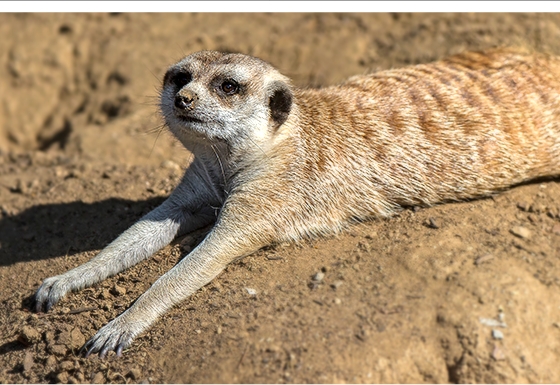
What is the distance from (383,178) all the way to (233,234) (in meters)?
1.17

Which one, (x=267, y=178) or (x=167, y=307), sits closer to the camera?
(x=167, y=307)

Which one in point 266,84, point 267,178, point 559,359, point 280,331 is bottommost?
point 559,359

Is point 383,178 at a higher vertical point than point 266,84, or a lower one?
lower

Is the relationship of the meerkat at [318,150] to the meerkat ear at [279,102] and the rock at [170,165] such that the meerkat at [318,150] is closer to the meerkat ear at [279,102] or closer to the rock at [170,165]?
the meerkat ear at [279,102]

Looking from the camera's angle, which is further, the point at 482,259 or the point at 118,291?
the point at 118,291

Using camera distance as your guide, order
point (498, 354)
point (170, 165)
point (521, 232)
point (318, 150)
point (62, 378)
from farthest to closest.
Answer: point (170, 165) < point (318, 150) < point (521, 232) < point (62, 378) < point (498, 354)

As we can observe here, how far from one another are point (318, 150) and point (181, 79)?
3.47ft

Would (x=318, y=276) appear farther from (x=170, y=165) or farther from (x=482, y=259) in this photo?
(x=170, y=165)

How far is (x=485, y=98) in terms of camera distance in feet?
15.0

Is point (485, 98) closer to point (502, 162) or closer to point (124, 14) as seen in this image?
point (502, 162)

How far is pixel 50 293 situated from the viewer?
13.6ft

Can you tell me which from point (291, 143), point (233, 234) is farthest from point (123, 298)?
point (291, 143)

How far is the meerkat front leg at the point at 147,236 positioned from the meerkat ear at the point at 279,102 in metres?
0.66

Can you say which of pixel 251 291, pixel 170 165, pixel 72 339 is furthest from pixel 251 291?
pixel 170 165
